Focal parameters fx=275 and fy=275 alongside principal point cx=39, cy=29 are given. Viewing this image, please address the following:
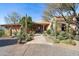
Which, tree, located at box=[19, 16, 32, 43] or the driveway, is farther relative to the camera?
tree, located at box=[19, 16, 32, 43]

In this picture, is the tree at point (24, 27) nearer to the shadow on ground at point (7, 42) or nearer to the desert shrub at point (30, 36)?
the desert shrub at point (30, 36)

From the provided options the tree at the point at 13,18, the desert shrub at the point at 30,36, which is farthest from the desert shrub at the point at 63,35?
the tree at the point at 13,18

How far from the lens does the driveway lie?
5328 millimetres

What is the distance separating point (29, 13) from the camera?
5.38 meters

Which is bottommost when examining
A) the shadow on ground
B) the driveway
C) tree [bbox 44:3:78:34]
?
the driveway

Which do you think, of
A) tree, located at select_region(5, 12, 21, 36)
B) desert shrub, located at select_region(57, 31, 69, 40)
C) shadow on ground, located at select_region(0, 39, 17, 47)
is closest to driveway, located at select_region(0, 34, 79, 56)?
shadow on ground, located at select_region(0, 39, 17, 47)

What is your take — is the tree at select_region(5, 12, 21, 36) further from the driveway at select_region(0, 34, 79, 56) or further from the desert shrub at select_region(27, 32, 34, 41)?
the driveway at select_region(0, 34, 79, 56)

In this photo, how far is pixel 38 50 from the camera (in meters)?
5.37

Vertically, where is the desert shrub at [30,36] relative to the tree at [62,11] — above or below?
below

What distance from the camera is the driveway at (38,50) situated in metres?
5.33

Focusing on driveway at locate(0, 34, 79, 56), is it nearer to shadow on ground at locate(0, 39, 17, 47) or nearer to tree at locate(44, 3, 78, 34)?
shadow on ground at locate(0, 39, 17, 47)

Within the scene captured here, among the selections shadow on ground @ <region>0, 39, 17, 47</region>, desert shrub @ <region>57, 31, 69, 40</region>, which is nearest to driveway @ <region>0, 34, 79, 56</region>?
shadow on ground @ <region>0, 39, 17, 47</region>

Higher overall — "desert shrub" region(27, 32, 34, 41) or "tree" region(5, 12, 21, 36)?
"tree" region(5, 12, 21, 36)

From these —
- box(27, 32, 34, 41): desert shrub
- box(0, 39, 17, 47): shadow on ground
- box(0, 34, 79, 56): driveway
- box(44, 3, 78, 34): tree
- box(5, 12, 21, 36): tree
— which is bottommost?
box(0, 34, 79, 56): driveway
